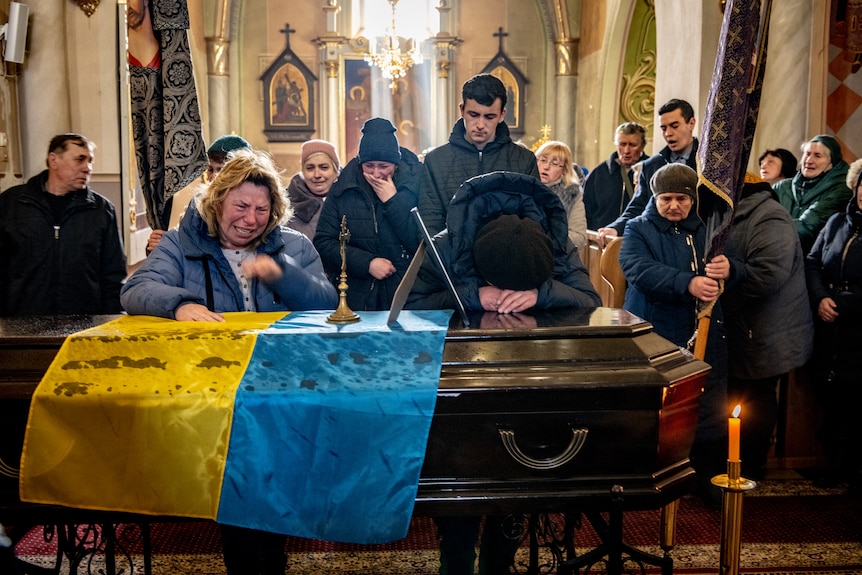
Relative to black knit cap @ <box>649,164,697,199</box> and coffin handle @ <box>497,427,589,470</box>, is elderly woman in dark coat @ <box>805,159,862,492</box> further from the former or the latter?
coffin handle @ <box>497,427,589,470</box>

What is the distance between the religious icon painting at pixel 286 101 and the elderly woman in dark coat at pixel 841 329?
10988mm

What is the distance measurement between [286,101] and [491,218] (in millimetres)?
12487

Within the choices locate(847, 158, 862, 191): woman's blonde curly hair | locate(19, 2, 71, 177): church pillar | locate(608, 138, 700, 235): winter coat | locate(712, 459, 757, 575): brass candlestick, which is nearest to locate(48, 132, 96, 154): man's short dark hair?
locate(19, 2, 71, 177): church pillar

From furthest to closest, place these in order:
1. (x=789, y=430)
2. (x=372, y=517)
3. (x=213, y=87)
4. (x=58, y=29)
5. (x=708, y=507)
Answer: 1. (x=213, y=87)
2. (x=58, y=29)
3. (x=789, y=430)
4. (x=708, y=507)
5. (x=372, y=517)

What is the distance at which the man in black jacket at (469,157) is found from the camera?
11.6 ft

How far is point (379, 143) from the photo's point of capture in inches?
142

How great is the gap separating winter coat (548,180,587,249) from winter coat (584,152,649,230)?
0.91 metres

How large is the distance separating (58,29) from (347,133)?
864cm

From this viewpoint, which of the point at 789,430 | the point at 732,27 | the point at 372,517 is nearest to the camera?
the point at 372,517

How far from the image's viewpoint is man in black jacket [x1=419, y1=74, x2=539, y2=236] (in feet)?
11.6

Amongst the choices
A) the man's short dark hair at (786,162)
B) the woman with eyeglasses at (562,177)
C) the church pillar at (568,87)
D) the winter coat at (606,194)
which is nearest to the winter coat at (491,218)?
the woman with eyeglasses at (562,177)

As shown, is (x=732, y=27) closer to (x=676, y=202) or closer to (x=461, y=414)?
(x=676, y=202)

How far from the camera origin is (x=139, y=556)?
3.30 metres

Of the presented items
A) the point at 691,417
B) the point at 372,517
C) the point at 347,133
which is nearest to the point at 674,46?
the point at 691,417
